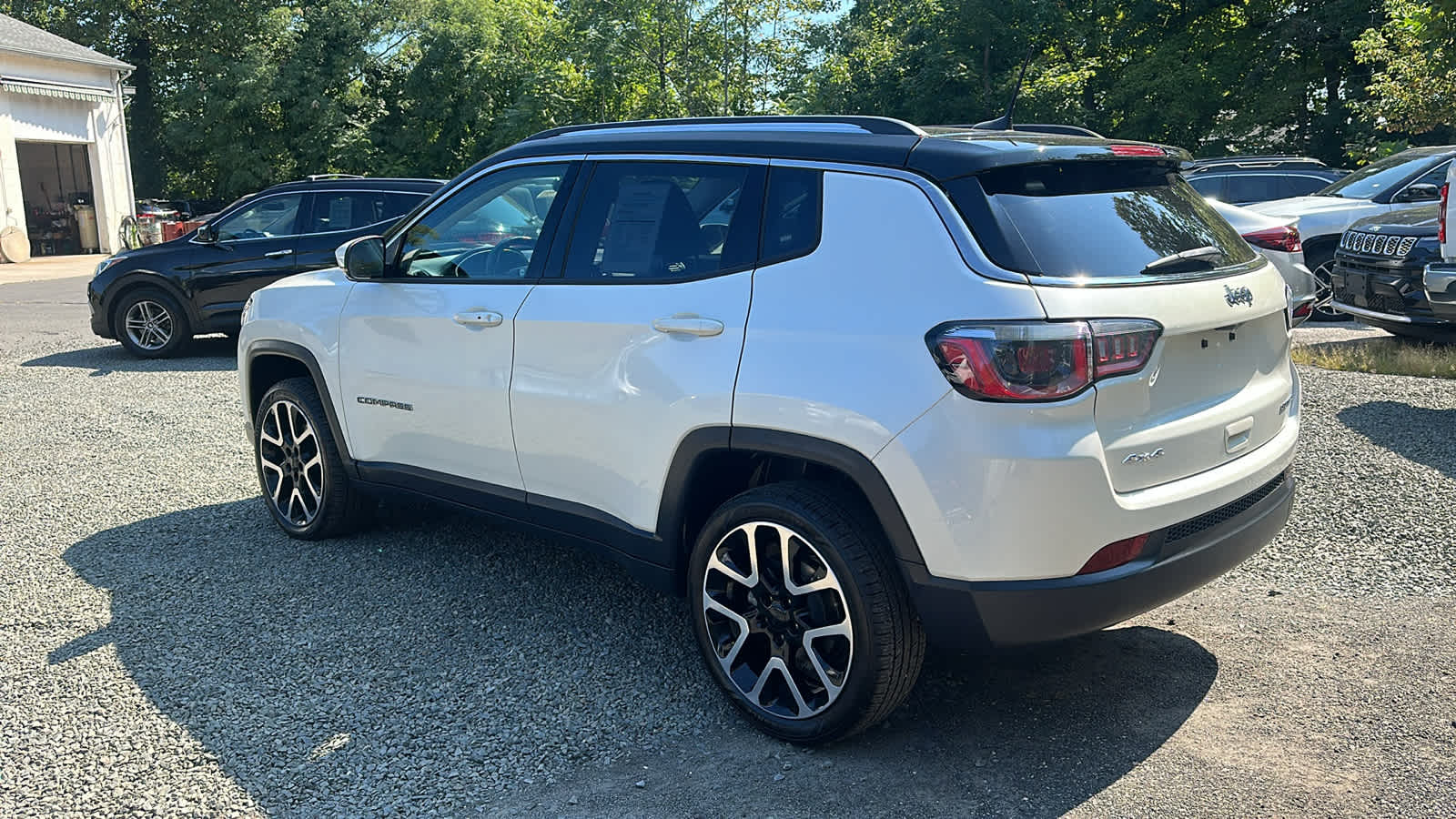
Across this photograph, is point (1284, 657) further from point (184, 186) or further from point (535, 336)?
point (184, 186)

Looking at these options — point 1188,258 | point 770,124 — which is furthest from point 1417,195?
point 770,124

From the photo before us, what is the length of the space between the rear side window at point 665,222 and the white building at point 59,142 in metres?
28.3

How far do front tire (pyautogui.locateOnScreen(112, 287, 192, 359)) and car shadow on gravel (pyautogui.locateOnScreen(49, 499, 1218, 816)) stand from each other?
714 centimetres

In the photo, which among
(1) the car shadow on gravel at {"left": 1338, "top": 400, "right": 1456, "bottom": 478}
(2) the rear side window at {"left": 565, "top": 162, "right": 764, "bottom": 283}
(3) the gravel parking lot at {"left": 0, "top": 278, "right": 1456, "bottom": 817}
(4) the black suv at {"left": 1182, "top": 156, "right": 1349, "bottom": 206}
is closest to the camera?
(3) the gravel parking lot at {"left": 0, "top": 278, "right": 1456, "bottom": 817}

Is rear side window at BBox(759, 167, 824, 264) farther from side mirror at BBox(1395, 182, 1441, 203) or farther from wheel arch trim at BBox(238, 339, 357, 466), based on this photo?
side mirror at BBox(1395, 182, 1441, 203)

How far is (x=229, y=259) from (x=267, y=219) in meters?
0.53

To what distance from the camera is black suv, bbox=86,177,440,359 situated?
455 inches

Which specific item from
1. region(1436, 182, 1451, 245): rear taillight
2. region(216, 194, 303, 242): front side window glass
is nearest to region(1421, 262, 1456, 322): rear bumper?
region(1436, 182, 1451, 245): rear taillight

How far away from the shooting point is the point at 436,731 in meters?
3.59

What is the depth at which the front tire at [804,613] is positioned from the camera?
3.23 meters

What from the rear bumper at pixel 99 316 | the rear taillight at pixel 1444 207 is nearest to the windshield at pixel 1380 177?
the rear taillight at pixel 1444 207

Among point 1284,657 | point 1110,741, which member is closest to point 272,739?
point 1110,741

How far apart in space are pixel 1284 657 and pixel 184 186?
47.8m

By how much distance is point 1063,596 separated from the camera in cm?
307
